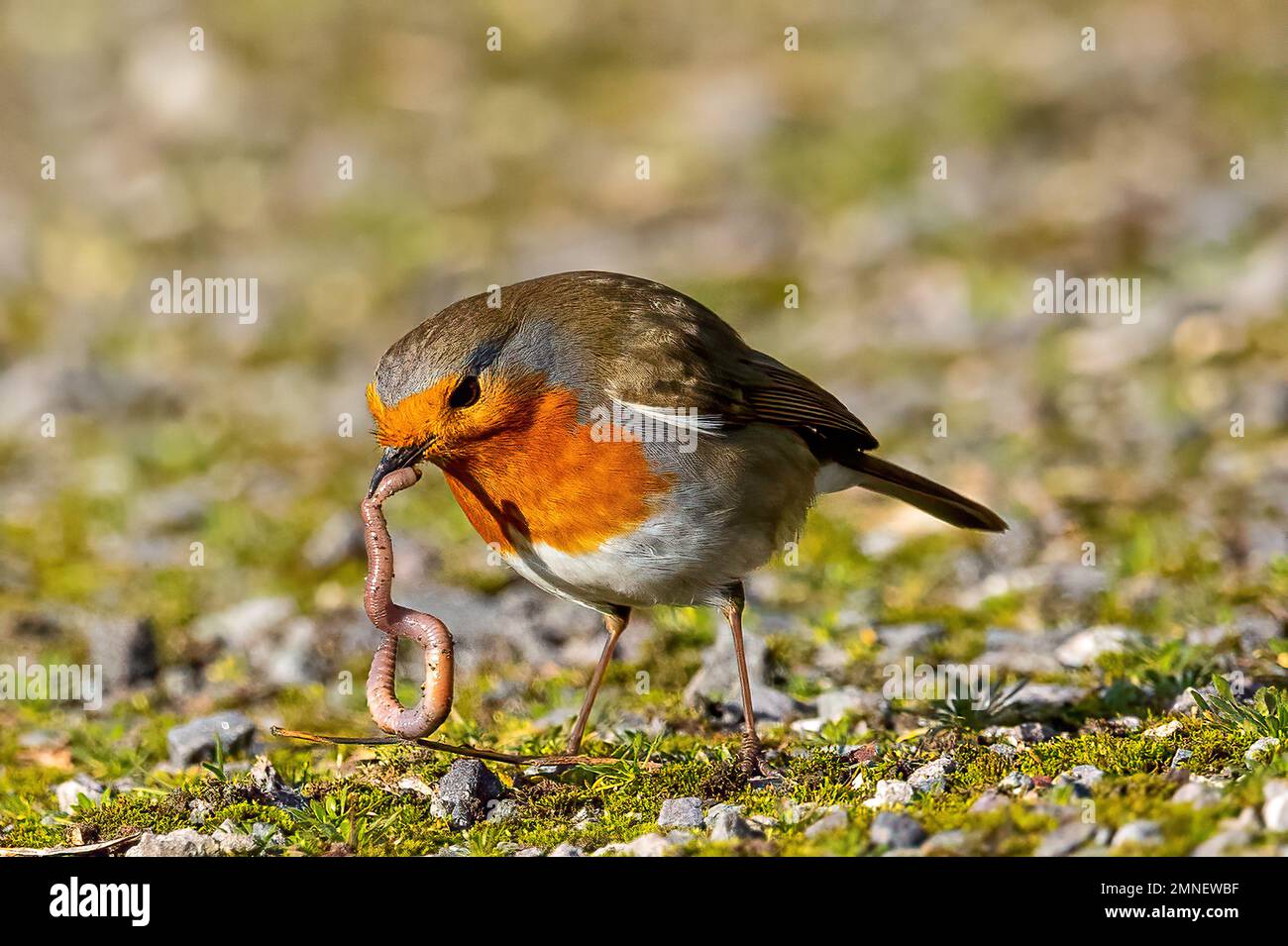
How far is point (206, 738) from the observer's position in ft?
18.7

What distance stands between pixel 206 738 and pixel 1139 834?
3.19 metres

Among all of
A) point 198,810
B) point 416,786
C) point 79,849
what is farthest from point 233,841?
point 416,786

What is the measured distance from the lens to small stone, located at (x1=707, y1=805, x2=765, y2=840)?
14.7 feet

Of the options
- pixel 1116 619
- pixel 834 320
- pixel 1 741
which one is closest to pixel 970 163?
pixel 834 320

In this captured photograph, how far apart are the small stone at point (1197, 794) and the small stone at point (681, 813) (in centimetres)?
130

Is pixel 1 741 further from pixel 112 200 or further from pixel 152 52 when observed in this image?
pixel 152 52

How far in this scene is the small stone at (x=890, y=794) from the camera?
182 inches

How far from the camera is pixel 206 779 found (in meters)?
5.23

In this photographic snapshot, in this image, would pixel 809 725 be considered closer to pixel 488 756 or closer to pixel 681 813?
pixel 681 813
